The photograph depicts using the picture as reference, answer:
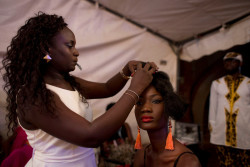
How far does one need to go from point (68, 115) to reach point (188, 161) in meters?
0.74

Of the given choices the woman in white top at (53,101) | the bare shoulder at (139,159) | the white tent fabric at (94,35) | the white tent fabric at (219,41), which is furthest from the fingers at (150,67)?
Result: the white tent fabric at (219,41)

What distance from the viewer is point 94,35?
285cm

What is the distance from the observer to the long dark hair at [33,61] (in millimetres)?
903

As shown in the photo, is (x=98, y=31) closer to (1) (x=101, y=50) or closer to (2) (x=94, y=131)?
(1) (x=101, y=50)

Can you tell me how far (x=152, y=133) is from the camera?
4.26 ft

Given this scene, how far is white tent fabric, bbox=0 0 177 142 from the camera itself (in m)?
2.20

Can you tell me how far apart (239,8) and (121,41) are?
5.59 feet

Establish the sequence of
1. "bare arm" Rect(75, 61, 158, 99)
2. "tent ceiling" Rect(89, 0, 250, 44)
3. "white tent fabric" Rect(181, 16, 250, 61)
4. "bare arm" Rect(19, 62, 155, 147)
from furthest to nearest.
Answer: "white tent fabric" Rect(181, 16, 250, 61) < "tent ceiling" Rect(89, 0, 250, 44) < "bare arm" Rect(75, 61, 158, 99) < "bare arm" Rect(19, 62, 155, 147)

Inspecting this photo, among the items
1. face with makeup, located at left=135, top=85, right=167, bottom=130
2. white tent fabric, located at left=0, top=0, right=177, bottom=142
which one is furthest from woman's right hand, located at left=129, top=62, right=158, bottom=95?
white tent fabric, located at left=0, top=0, right=177, bottom=142

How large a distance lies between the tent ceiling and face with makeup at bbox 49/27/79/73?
1.84m

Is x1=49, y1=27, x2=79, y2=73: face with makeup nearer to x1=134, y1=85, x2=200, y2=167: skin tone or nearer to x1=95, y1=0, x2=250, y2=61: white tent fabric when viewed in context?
x1=134, y1=85, x2=200, y2=167: skin tone

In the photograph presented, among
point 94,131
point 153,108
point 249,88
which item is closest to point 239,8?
point 249,88

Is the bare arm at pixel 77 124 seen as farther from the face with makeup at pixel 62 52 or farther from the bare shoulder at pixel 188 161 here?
the bare shoulder at pixel 188 161

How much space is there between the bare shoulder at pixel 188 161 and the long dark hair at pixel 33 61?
0.80 meters
